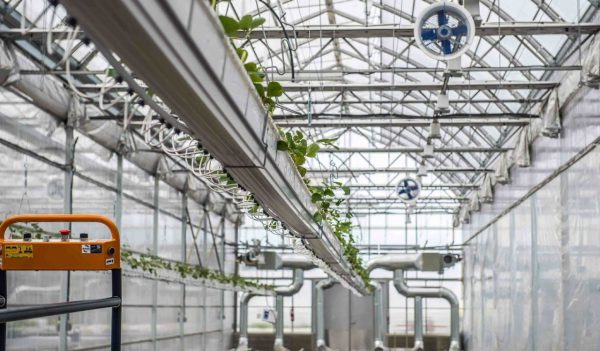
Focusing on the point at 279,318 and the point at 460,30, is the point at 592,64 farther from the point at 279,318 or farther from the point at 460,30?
the point at 279,318

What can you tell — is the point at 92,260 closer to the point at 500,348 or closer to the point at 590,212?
the point at 590,212

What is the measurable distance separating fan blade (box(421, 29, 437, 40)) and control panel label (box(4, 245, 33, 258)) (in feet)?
14.1

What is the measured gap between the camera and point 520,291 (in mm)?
17062

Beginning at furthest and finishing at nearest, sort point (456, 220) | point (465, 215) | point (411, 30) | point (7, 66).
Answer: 1. point (456, 220)
2. point (465, 215)
3. point (7, 66)
4. point (411, 30)

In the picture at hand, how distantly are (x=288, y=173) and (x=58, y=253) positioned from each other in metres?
2.39

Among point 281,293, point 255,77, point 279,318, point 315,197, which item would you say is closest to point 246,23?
point 255,77

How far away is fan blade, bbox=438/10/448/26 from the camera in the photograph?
7305mm

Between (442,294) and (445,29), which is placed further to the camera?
(442,294)

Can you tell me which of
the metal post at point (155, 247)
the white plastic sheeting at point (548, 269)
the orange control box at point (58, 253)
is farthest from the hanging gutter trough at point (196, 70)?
the metal post at point (155, 247)

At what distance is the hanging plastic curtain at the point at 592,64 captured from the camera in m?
9.91

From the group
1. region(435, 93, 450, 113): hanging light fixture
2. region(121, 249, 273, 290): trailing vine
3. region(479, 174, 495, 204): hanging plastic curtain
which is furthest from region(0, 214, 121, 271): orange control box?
region(479, 174, 495, 204): hanging plastic curtain

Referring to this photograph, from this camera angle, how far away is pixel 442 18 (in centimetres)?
733

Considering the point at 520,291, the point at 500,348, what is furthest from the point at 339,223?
the point at 500,348

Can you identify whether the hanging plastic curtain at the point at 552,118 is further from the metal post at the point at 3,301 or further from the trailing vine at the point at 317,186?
the metal post at the point at 3,301
